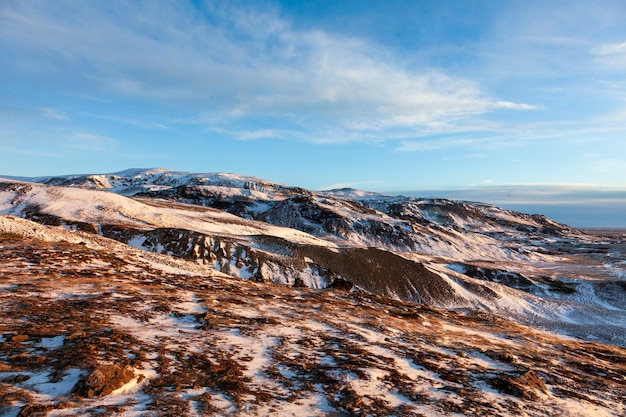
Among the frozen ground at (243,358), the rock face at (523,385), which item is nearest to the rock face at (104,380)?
the frozen ground at (243,358)

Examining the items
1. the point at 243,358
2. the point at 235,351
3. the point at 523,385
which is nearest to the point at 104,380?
the point at 243,358

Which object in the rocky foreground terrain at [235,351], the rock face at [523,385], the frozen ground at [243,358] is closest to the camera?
the frozen ground at [243,358]

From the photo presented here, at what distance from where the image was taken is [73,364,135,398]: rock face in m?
7.44

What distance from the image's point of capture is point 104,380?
25.5 ft

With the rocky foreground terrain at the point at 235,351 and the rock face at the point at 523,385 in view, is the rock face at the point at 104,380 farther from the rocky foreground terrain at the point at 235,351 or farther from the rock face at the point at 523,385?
the rock face at the point at 523,385

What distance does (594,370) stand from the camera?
15414 mm

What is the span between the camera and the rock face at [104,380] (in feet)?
24.4

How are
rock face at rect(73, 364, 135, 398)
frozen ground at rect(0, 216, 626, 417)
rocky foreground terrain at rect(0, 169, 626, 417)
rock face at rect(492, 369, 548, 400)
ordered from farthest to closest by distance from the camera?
rock face at rect(492, 369, 548, 400) < rocky foreground terrain at rect(0, 169, 626, 417) < frozen ground at rect(0, 216, 626, 417) < rock face at rect(73, 364, 135, 398)

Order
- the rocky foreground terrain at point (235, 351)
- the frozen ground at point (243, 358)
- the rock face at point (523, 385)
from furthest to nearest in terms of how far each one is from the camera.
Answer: the rock face at point (523, 385) < the rocky foreground terrain at point (235, 351) < the frozen ground at point (243, 358)

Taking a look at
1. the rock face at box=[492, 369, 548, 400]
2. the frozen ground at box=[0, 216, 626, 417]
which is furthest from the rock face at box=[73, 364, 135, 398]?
the rock face at box=[492, 369, 548, 400]

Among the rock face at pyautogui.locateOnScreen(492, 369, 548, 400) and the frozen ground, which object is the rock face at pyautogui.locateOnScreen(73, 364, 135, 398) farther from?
the rock face at pyautogui.locateOnScreen(492, 369, 548, 400)

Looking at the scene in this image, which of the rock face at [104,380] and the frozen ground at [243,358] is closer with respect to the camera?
the rock face at [104,380]

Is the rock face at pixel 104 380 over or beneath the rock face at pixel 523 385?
over

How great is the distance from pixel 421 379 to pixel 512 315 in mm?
47544
